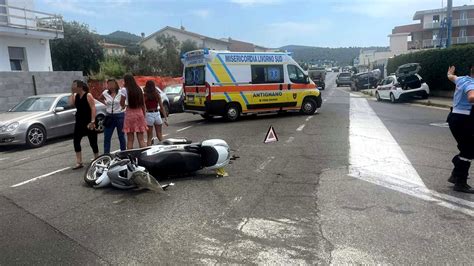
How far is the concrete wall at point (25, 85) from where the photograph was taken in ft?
55.8

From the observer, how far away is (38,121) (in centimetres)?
1163

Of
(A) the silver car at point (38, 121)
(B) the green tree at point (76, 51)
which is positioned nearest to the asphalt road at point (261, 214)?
→ (A) the silver car at point (38, 121)

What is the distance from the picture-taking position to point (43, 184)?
686 centimetres

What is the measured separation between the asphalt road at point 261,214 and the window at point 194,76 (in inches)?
260

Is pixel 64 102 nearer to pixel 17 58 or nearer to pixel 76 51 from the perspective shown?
pixel 17 58

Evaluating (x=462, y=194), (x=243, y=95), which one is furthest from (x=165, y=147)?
(x=243, y=95)

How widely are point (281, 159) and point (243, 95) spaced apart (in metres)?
7.34

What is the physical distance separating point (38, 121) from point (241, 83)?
6.74 meters

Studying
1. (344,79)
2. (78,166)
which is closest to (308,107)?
(78,166)

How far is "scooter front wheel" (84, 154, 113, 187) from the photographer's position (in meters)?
6.63

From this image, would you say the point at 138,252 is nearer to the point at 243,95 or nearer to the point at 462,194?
the point at 462,194

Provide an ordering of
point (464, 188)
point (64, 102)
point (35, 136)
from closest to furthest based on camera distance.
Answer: point (464, 188), point (35, 136), point (64, 102)

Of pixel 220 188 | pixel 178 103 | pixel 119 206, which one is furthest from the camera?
pixel 178 103

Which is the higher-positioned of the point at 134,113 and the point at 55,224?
the point at 134,113
